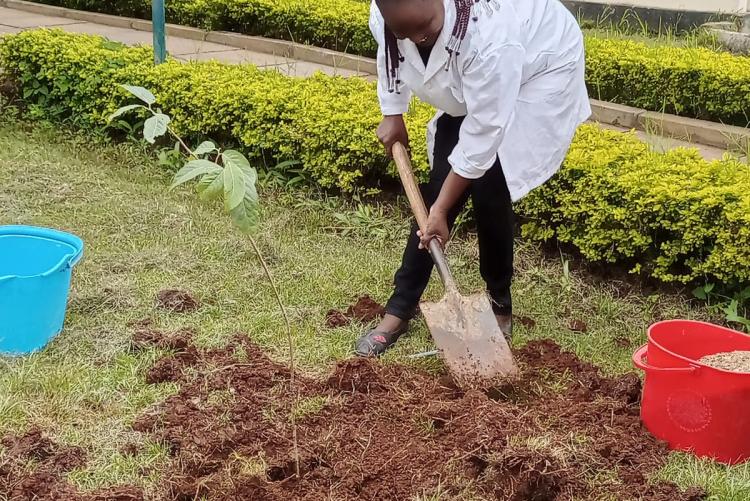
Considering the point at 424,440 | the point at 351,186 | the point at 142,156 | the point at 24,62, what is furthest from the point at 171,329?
the point at 24,62

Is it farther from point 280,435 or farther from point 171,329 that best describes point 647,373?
point 171,329

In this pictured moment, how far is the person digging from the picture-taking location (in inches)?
105

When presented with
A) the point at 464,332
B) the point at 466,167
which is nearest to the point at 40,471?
the point at 464,332

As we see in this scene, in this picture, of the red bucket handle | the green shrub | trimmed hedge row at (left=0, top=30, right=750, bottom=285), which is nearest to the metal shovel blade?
the red bucket handle

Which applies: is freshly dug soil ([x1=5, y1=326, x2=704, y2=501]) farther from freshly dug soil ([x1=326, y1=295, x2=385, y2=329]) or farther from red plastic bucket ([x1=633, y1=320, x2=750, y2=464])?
freshly dug soil ([x1=326, y1=295, x2=385, y2=329])

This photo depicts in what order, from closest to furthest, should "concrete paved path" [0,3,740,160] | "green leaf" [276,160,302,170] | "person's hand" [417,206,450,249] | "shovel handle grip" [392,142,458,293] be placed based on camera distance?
"person's hand" [417,206,450,249] < "shovel handle grip" [392,142,458,293] < "green leaf" [276,160,302,170] < "concrete paved path" [0,3,740,160]

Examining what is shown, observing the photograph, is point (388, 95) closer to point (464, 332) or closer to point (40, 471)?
point (464, 332)

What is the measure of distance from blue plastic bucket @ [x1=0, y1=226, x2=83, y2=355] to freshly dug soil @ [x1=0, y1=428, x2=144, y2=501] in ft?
1.66

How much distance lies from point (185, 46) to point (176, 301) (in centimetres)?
493

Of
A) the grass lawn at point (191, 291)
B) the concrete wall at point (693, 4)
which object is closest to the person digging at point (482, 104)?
Answer: the grass lawn at point (191, 291)

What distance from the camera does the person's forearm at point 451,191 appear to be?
2902mm

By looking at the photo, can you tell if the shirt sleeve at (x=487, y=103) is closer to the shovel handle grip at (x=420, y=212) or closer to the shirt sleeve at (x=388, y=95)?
the shovel handle grip at (x=420, y=212)

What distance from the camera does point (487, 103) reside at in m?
2.72

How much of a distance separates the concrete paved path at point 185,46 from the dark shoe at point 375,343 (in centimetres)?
285
